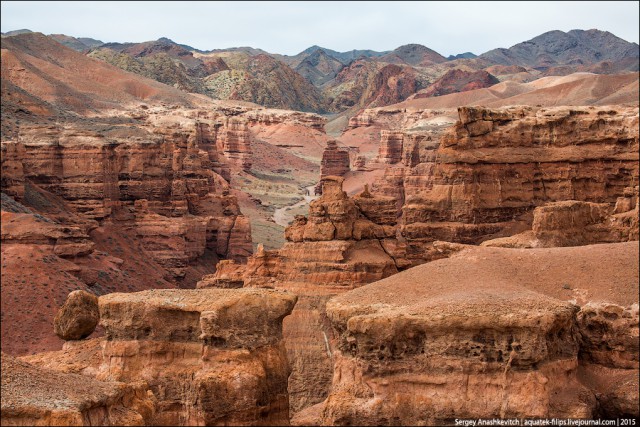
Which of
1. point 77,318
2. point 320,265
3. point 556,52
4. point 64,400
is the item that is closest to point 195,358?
point 77,318

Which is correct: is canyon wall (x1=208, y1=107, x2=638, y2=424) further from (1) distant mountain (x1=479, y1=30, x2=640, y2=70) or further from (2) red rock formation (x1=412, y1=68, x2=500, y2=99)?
(2) red rock formation (x1=412, y1=68, x2=500, y2=99)

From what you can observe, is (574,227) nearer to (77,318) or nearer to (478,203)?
(478,203)

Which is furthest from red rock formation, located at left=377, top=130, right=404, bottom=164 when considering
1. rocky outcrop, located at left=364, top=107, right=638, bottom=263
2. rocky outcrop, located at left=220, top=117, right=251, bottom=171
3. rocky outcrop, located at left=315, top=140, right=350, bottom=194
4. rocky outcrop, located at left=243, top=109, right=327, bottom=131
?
rocky outcrop, located at left=364, top=107, right=638, bottom=263

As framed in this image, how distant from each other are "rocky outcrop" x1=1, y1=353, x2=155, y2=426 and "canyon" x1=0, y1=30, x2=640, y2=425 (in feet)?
0.18

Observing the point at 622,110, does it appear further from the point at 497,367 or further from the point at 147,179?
the point at 147,179

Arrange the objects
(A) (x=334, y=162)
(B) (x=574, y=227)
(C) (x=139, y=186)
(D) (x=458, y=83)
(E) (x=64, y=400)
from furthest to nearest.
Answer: (D) (x=458, y=83)
(A) (x=334, y=162)
(C) (x=139, y=186)
(B) (x=574, y=227)
(E) (x=64, y=400)

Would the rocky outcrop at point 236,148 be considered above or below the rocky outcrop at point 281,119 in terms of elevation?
below

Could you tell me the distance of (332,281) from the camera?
37.1 metres

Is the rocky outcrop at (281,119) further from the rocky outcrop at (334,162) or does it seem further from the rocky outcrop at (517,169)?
the rocky outcrop at (517,169)

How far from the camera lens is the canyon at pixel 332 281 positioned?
22906mm

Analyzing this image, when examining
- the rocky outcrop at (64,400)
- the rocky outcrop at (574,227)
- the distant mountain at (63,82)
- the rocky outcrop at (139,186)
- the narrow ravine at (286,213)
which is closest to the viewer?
the rocky outcrop at (64,400)

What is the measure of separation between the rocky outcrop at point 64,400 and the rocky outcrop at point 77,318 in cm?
796

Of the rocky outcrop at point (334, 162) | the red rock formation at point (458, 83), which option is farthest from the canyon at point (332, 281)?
the red rock formation at point (458, 83)

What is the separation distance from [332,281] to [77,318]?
1038 centimetres
